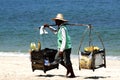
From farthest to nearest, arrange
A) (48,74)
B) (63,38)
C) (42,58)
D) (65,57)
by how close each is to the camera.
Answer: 1. (48,74)
2. (42,58)
3. (65,57)
4. (63,38)

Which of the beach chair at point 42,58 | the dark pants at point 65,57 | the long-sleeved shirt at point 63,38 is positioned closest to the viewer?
the long-sleeved shirt at point 63,38

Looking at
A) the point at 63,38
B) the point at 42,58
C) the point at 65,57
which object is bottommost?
the point at 42,58

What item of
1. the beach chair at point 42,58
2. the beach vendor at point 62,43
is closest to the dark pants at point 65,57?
the beach vendor at point 62,43

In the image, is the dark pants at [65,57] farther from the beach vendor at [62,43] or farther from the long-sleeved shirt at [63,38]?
the long-sleeved shirt at [63,38]

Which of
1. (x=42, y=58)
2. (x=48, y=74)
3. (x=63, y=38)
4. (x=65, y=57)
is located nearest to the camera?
(x=63, y=38)

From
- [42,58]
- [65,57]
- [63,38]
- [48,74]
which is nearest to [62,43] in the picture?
[63,38]

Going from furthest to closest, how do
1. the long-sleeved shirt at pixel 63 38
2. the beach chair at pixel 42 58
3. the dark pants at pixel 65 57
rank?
the beach chair at pixel 42 58
the dark pants at pixel 65 57
the long-sleeved shirt at pixel 63 38

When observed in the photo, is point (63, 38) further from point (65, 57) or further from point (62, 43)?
point (65, 57)

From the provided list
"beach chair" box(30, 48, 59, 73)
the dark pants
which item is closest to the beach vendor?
the dark pants

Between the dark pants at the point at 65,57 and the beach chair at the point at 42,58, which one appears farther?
the beach chair at the point at 42,58

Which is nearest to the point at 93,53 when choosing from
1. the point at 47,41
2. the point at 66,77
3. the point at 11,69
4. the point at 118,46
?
the point at 66,77

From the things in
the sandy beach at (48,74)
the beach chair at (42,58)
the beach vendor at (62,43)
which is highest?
the beach vendor at (62,43)

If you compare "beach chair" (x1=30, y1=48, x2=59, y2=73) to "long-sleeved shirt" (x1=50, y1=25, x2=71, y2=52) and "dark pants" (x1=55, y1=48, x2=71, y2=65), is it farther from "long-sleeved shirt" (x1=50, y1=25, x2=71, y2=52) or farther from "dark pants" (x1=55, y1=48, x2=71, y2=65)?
Result: "long-sleeved shirt" (x1=50, y1=25, x2=71, y2=52)

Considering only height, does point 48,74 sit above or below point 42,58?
below
